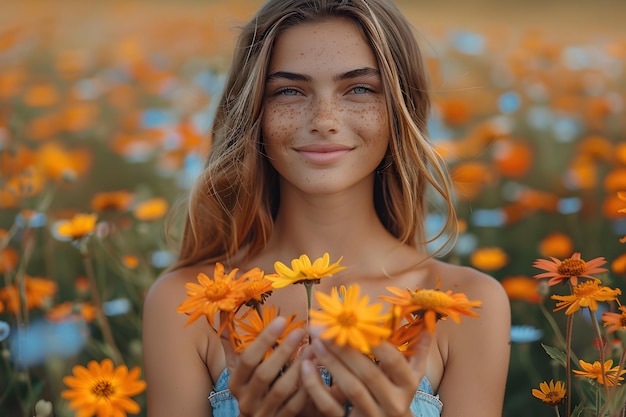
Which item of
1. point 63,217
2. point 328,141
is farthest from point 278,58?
point 63,217

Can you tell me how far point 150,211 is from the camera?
91.4 inches

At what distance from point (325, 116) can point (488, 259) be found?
900 mm

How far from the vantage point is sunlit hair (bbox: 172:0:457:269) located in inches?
60.1

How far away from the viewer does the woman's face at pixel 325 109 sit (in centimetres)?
144

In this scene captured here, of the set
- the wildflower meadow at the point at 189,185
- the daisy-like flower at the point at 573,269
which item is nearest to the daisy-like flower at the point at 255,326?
the wildflower meadow at the point at 189,185

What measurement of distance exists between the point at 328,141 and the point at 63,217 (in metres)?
1.16

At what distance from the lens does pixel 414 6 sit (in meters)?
3.62

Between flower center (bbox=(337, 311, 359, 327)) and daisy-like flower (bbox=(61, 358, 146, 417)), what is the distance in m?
0.45

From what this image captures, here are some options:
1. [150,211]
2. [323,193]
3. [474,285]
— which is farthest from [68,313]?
[474,285]

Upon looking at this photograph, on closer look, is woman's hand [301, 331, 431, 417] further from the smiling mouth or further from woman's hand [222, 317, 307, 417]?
the smiling mouth

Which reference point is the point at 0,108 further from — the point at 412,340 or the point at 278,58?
the point at 412,340

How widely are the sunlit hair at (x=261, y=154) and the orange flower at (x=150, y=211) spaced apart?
1.88ft

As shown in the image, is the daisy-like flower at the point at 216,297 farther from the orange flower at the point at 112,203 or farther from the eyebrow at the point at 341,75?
the orange flower at the point at 112,203

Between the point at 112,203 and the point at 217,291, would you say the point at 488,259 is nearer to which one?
the point at 112,203
